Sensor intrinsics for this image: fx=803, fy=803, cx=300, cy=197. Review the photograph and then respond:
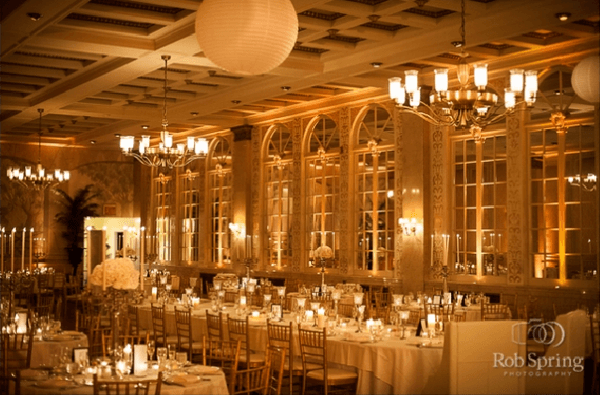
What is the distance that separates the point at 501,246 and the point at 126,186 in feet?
45.7

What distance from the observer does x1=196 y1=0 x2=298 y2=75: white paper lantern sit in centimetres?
523

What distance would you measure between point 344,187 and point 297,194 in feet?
5.13

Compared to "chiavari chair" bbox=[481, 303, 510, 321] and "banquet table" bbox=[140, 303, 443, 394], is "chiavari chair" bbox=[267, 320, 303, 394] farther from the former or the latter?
"chiavari chair" bbox=[481, 303, 510, 321]

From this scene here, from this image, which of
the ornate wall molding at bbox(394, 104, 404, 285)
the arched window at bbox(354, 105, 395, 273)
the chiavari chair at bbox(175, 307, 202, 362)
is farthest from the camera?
the arched window at bbox(354, 105, 395, 273)

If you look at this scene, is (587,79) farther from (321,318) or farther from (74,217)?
(74,217)

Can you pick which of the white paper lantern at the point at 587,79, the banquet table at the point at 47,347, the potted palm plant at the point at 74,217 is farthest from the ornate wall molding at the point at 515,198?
the potted palm plant at the point at 74,217

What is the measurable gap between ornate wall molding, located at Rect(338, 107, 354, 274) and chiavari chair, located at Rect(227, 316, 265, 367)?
6.61m

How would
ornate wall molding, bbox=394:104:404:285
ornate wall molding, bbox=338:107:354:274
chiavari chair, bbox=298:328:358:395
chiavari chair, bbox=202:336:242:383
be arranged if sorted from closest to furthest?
chiavari chair, bbox=202:336:242:383 → chiavari chair, bbox=298:328:358:395 → ornate wall molding, bbox=394:104:404:285 → ornate wall molding, bbox=338:107:354:274

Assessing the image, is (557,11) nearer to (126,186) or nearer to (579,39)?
(579,39)

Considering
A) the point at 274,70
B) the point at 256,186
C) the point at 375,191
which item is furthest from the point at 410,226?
the point at 256,186

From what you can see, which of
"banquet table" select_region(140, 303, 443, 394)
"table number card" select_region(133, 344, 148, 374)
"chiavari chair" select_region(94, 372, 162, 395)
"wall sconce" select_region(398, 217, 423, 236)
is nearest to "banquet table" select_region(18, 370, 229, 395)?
"chiavari chair" select_region(94, 372, 162, 395)

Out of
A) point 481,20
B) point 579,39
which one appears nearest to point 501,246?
point 579,39

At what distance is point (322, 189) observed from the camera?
16.7 meters

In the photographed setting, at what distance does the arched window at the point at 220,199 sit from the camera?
19.8 meters
